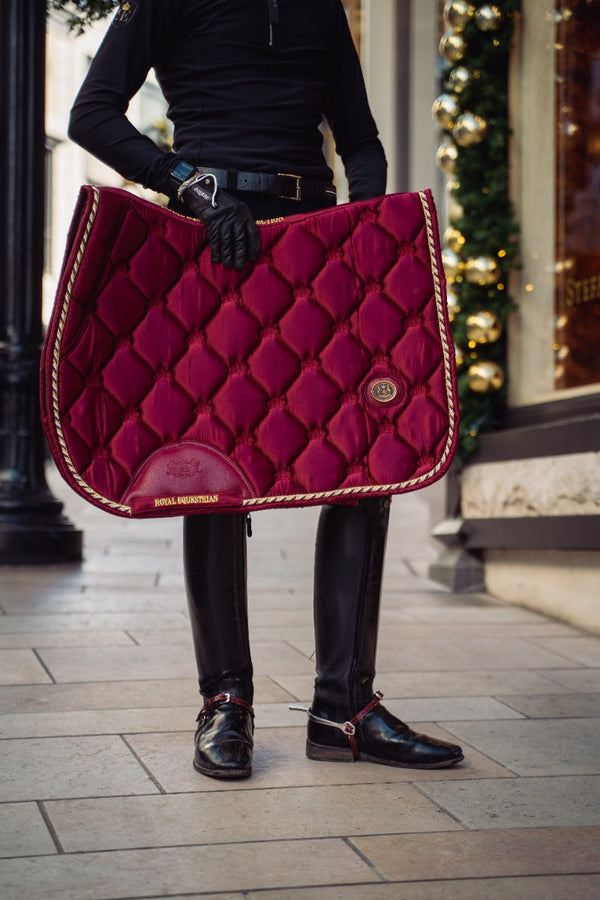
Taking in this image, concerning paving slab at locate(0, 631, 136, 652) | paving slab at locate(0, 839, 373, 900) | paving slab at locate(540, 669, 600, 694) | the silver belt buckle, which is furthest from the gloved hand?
paving slab at locate(0, 631, 136, 652)

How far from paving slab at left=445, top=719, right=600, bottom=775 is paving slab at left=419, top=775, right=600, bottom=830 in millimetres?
83

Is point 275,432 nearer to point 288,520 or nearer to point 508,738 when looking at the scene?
point 508,738

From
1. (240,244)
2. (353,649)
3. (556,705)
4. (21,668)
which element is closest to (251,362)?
(240,244)

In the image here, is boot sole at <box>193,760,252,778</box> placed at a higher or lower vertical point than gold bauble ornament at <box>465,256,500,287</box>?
lower

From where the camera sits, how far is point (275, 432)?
8.25 ft

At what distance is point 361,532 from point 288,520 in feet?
20.2

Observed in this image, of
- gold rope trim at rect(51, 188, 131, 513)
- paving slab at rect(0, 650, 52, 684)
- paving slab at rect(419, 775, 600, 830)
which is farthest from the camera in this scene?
paving slab at rect(0, 650, 52, 684)

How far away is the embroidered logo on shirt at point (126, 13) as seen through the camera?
256 cm

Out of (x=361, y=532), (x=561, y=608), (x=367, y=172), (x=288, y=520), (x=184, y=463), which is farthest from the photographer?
(x=288, y=520)

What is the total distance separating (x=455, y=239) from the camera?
18.2 ft

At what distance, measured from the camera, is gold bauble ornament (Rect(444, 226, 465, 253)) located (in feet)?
18.1

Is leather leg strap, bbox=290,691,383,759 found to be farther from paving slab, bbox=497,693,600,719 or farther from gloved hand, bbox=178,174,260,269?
gloved hand, bbox=178,174,260,269

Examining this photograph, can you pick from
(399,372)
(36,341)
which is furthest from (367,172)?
(36,341)

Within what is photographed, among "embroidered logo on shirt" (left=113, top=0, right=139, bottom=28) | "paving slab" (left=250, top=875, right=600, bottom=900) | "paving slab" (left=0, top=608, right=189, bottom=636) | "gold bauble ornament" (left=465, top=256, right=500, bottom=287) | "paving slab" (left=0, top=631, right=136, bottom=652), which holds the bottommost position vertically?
"paving slab" (left=0, top=608, right=189, bottom=636)
